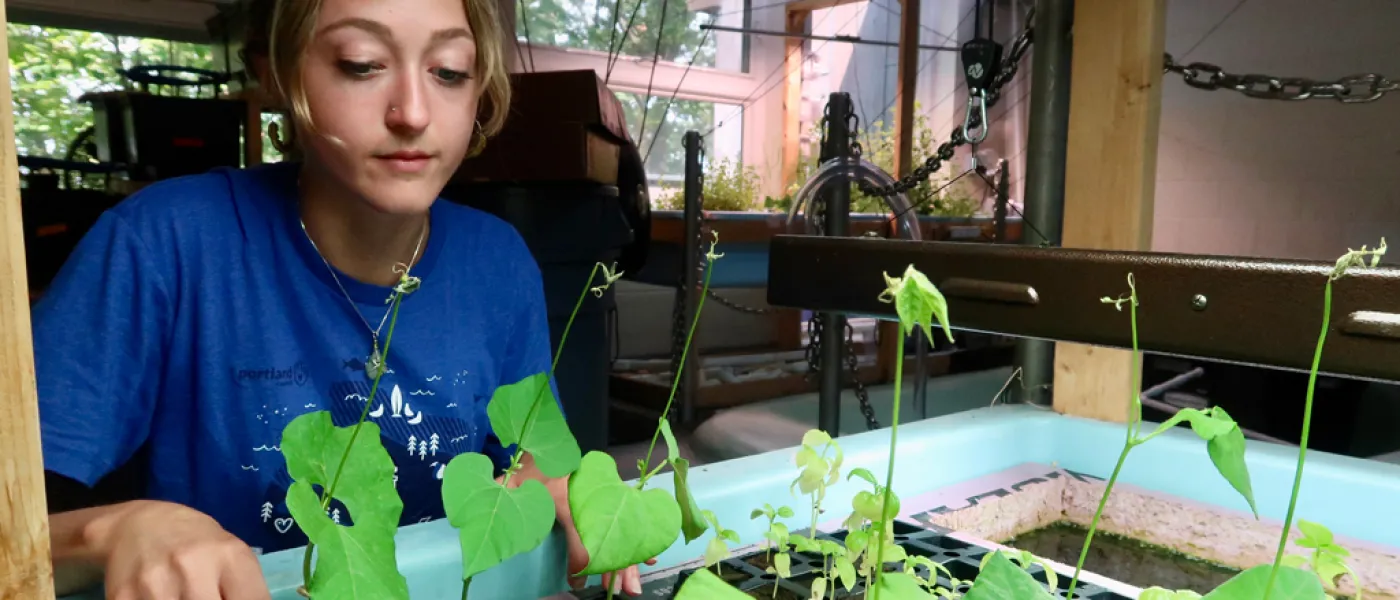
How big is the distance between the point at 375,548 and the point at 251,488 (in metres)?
0.50

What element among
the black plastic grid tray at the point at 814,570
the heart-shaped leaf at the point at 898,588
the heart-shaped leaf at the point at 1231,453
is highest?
the heart-shaped leaf at the point at 1231,453

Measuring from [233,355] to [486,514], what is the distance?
50cm

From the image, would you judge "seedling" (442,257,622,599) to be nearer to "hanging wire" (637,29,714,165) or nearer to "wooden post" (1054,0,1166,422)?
"wooden post" (1054,0,1166,422)

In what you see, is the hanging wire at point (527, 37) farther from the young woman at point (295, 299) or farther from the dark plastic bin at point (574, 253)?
the young woman at point (295, 299)

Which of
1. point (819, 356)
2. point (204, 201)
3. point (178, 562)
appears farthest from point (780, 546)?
point (819, 356)

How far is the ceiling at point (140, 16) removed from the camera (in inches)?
43.4

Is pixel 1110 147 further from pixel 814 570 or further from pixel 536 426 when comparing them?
pixel 536 426

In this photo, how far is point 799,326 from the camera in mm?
2240

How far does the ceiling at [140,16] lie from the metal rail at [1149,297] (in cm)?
84

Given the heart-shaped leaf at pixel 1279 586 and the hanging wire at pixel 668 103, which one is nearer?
the heart-shaped leaf at pixel 1279 586

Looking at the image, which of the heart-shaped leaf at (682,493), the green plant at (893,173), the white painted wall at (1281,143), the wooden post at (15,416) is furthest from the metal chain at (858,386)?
the wooden post at (15,416)

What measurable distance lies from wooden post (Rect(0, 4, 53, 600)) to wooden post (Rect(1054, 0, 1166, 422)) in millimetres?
1095

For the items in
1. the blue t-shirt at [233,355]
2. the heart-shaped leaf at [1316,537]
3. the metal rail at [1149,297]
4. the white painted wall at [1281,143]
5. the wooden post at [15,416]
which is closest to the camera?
the wooden post at [15,416]

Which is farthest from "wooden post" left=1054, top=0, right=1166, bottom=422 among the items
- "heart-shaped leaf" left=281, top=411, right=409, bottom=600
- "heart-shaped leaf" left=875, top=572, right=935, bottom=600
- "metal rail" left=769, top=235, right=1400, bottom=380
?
"heart-shaped leaf" left=281, top=411, right=409, bottom=600
